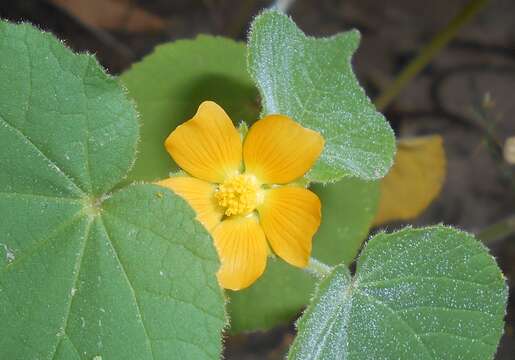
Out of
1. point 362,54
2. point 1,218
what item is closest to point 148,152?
point 1,218

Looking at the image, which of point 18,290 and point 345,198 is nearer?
point 18,290

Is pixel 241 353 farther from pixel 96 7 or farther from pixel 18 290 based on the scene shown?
pixel 18 290

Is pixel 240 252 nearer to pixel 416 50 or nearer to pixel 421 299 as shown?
pixel 421 299

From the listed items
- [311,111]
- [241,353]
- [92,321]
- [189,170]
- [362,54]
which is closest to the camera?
[92,321]

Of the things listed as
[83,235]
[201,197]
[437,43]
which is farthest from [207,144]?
[437,43]

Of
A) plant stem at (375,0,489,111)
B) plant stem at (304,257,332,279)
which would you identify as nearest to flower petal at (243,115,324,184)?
plant stem at (304,257,332,279)

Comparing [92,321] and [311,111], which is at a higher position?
[311,111]

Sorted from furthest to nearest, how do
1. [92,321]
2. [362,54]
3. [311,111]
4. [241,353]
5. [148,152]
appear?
1. [362,54]
2. [241,353]
3. [148,152]
4. [311,111]
5. [92,321]
